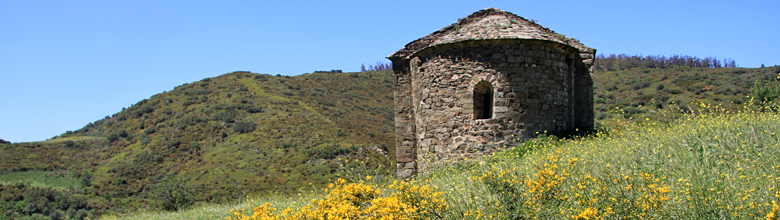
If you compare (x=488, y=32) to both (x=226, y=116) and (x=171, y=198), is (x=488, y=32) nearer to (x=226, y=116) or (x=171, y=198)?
(x=171, y=198)

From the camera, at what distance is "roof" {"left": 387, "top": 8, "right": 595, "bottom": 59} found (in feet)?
35.3

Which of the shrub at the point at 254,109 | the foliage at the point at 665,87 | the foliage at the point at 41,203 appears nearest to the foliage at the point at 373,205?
the foliage at the point at 665,87

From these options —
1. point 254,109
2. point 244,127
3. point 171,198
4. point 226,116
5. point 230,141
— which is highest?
point 254,109

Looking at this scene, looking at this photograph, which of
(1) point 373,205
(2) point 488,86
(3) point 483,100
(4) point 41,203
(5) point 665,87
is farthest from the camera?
(5) point 665,87

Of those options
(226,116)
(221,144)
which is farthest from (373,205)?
(226,116)

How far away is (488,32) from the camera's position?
10.8 m

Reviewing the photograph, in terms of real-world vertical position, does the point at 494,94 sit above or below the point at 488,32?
below

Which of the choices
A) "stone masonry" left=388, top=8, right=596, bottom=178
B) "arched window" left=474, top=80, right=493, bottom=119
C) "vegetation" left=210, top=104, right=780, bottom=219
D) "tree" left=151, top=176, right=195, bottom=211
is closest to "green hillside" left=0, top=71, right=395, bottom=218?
"tree" left=151, top=176, right=195, bottom=211

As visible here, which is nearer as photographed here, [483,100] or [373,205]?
[373,205]

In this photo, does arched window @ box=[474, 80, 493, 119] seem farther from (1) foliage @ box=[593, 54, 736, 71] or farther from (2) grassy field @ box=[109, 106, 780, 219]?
(1) foliage @ box=[593, 54, 736, 71]

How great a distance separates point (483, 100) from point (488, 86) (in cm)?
36

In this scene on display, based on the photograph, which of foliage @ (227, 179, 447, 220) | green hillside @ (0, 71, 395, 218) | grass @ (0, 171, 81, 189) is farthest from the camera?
grass @ (0, 171, 81, 189)

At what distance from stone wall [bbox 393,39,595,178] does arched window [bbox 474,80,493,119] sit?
22 cm

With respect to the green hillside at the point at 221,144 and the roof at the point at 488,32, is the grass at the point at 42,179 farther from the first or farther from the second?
the roof at the point at 488,32
